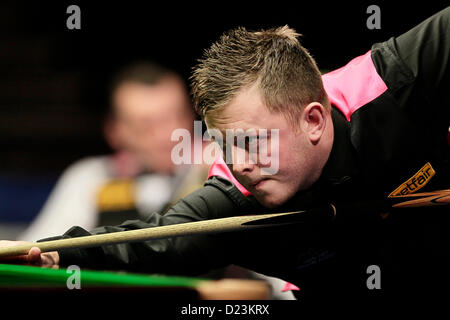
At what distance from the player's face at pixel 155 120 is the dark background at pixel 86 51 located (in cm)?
35

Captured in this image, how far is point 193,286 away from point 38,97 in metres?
2.41

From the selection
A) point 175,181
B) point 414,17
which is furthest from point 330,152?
point 414,17

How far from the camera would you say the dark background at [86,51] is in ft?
9.93

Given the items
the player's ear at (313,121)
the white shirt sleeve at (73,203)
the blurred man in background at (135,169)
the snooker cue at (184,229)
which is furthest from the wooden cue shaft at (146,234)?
the white shirt sleeve at (73,203)

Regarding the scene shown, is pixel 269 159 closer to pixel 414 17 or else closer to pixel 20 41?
pixel 414 17

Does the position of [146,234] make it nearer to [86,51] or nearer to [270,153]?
[270,153]

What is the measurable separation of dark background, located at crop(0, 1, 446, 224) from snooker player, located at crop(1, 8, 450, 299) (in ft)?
4.33

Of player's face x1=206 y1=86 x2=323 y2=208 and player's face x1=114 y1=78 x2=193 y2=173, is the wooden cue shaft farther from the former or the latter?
player's face x1=114 y1=78 x2=193 y2=173

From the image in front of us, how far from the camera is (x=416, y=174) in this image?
1.62m

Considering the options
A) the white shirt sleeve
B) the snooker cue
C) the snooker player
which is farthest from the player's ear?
the white shirt sleeve

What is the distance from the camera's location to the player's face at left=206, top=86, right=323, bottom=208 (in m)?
1.46

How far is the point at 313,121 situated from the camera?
153 centimetres
